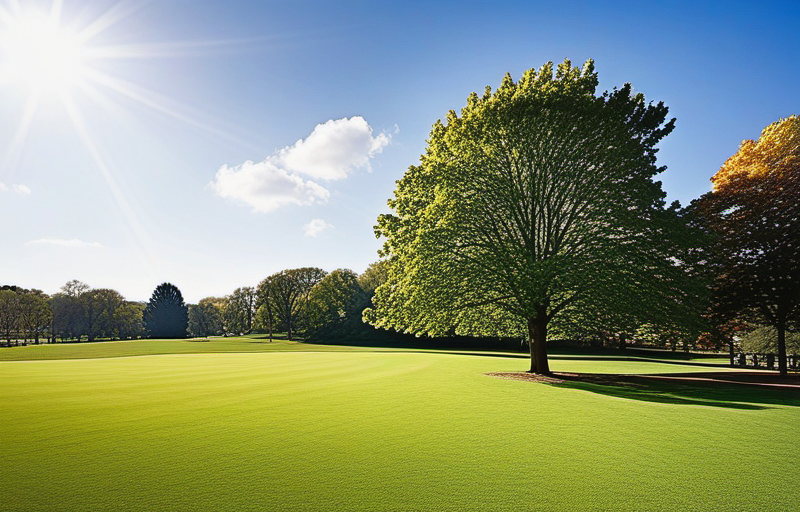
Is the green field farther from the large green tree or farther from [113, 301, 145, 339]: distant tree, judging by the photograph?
[113, 301, 145, 339]: distant tree

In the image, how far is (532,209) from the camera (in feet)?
76.3

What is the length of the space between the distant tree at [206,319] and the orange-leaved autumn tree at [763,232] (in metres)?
161

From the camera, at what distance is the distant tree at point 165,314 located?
114188 mm

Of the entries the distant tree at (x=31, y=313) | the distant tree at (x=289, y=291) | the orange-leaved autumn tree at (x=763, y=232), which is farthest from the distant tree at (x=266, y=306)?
the orange-leaved autumn tree at (x=763, y=232)

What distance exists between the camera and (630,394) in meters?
17.0

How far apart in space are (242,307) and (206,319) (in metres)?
41.7

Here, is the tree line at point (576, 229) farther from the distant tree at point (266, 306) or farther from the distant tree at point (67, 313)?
the distant tree at point (67, 313)

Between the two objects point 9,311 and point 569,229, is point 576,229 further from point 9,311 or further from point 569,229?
point 9,311

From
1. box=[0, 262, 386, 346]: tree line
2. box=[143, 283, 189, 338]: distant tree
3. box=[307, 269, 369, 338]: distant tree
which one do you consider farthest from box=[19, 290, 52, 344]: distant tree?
box=[307, 269, 369, 338]: distant tree

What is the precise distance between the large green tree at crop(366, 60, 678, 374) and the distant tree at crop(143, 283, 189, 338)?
110m

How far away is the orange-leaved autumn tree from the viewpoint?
25031 millimetres

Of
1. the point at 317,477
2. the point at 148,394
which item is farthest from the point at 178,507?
the point at 148,394

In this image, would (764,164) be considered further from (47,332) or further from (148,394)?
(47,332)

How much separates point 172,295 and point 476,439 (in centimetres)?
12665
